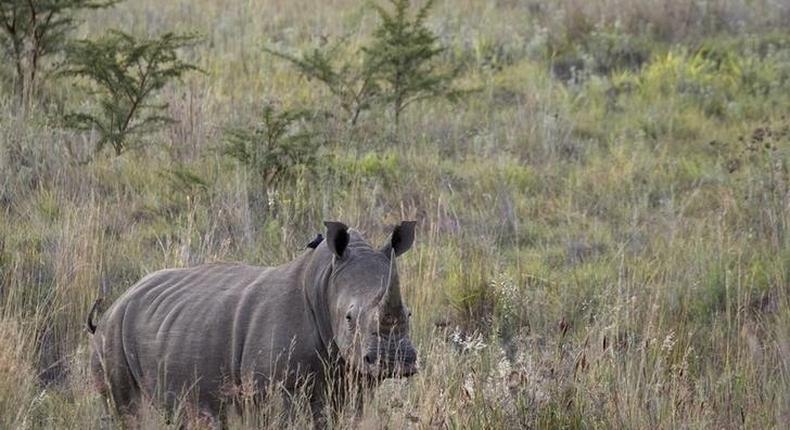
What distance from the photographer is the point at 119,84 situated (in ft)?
35.5

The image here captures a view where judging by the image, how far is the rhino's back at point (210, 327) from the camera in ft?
18.8

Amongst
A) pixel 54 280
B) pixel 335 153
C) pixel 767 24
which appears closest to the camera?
pixel 54 280

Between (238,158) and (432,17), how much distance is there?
6355mm

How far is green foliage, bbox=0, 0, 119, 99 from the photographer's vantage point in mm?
11359

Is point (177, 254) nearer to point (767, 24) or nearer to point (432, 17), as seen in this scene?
point (432, 17)

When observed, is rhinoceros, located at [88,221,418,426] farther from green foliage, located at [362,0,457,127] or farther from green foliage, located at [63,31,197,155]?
green foliage, located at [362,0,457,127]

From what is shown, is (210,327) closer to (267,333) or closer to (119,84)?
(267,333)

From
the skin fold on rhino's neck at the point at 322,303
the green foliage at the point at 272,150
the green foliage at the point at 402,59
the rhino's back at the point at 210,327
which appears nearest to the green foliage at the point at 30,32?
the green foliage at the point at 272,150

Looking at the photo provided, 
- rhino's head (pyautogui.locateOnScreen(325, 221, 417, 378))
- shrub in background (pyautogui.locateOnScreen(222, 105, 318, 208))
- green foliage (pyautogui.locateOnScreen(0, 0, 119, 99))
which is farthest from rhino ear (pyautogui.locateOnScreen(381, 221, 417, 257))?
green foliage (pyautogui.locateOnScreen(0, 0, 119, 99))

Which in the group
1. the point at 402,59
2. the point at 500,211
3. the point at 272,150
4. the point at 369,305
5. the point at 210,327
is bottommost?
the point at 500,211

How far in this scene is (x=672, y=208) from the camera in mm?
9758

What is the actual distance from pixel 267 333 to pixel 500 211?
4.53 metres

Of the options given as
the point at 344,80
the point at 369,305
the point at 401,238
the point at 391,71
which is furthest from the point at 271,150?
the point at 369,305

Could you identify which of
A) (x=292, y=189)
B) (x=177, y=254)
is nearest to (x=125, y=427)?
(x=177, y=254)
